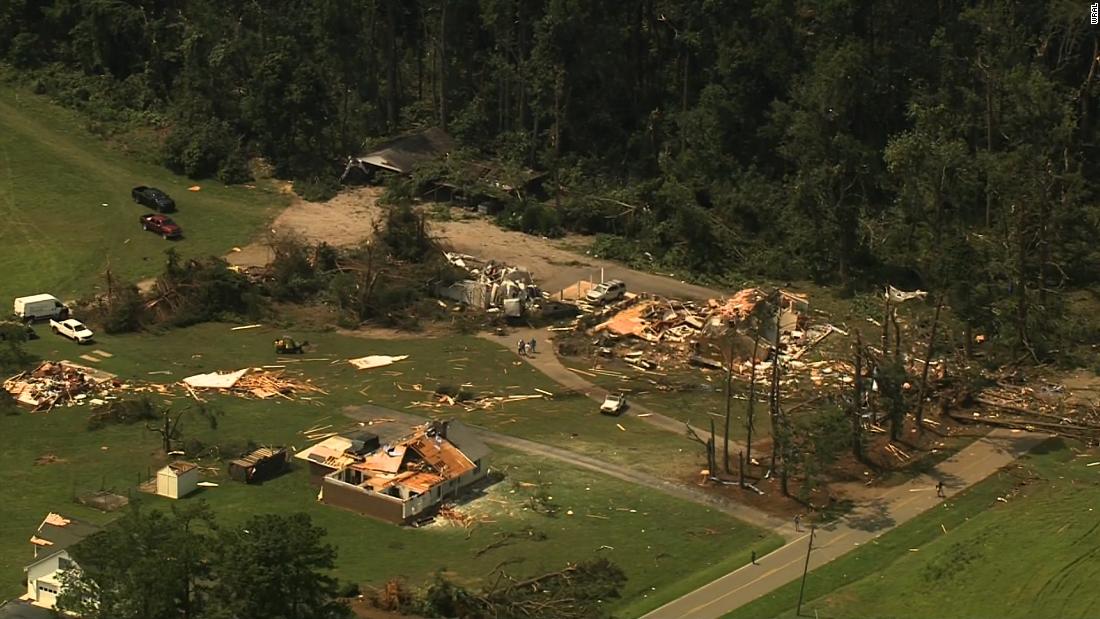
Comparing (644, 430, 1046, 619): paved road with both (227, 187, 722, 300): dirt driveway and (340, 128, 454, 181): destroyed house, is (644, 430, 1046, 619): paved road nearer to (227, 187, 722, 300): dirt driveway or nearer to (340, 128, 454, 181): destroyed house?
(227, 187, 722, 300): dirt driveway

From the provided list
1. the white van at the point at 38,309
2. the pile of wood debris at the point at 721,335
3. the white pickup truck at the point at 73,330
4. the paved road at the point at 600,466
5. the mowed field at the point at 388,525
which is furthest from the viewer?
the white van at the point at 38,309

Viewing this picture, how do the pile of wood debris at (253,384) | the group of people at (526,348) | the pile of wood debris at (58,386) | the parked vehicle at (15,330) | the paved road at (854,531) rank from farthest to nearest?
the group of people at (526,348) → the parked vehicle at (15,330) → the pile of wood debris at (253,384) → the pile of wood debris at (58,386) → the paved road at (854,531)

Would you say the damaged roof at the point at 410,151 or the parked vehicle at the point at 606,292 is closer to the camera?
the parked vehicle at the point at 606,292

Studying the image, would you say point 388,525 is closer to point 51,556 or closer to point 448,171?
point 51,556

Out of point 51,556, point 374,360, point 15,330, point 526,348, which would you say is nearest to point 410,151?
point 526,348

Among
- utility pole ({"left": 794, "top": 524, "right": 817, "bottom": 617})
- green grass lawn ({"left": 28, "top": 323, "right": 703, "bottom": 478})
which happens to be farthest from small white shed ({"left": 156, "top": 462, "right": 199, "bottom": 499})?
utility pole ({"left": 794, "top": 524, "right": 817, "bottom": 617})

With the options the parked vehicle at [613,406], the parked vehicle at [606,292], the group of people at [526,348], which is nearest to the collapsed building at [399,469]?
the parked vehicle at [613,406]

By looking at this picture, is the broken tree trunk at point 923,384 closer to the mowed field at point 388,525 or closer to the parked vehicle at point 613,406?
the mowed field at point 388,525

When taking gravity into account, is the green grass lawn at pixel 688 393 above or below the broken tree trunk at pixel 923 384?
below

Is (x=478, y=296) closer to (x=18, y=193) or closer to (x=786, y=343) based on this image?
(x=786, y=343)
